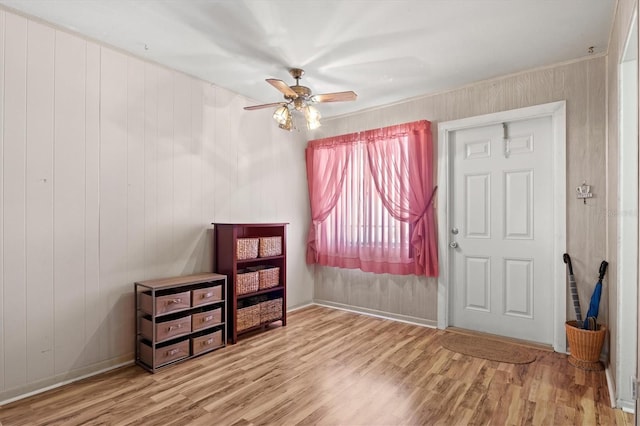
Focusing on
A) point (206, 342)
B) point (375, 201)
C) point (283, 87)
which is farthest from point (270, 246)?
point (283, 87)

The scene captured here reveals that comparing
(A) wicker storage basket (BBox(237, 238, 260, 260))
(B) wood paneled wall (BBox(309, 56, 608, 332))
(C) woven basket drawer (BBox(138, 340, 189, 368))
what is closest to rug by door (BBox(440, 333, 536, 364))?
(B) wood paneled wall (BBox(309, 56, 608, 332))

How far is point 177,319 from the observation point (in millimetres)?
2889

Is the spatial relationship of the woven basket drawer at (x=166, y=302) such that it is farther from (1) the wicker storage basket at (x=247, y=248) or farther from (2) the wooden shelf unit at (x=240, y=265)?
(1) the wicker storage basket at (x=247, y=248)

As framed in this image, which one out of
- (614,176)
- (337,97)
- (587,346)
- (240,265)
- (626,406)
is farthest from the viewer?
(240,265)

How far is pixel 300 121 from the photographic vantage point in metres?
4.69

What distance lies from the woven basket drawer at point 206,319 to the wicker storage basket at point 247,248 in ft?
1.93

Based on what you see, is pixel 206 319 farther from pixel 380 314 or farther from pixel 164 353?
pixel 380 314

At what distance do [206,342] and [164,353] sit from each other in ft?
1.26

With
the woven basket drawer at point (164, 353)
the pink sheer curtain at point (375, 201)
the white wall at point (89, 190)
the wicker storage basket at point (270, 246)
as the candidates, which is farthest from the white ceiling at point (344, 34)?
the woven basket drawer at point (164, 353)

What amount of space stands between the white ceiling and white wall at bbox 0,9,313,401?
278mm

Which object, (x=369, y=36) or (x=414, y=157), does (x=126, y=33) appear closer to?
(x=369, y=36)

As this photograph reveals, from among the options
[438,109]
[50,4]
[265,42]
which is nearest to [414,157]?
[438,109]

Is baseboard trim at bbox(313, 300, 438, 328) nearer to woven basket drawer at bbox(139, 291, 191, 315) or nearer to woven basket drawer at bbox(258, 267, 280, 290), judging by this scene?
woven basket drawer at bbox(258, 267, 280, 290)

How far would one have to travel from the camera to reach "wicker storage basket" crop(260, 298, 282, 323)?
3.69m
